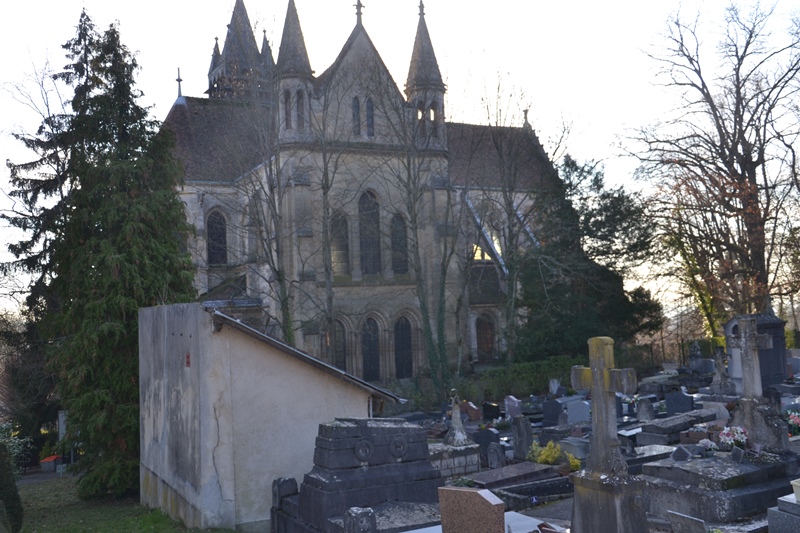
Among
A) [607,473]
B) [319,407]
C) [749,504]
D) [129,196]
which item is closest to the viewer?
[607,473]

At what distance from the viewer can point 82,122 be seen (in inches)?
725

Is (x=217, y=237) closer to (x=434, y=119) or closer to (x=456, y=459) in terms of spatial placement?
(x=434, y=119)

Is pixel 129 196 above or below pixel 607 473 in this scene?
above

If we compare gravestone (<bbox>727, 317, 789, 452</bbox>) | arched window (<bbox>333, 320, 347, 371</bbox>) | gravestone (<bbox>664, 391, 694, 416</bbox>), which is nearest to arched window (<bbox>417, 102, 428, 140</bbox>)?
arched window (<bbox>333, 320, 347, 371</bbox>)

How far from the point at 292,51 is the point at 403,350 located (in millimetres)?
12849

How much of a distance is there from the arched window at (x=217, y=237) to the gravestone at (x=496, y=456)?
2065 cm

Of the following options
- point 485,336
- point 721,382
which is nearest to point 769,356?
point 721,382

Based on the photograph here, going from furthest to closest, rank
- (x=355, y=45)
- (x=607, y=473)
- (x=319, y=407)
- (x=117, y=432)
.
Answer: (x=355, y=45) < (x=117, y=432) < (x=319, y=407) < (x=607, y=473)

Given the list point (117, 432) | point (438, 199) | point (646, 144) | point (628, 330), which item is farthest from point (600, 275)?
point (117, 432)

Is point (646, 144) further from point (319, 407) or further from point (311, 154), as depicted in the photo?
point (319, 407)

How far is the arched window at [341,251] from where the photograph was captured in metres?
29.8

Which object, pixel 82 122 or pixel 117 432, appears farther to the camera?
pixel 82 122

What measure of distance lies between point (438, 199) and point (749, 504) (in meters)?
22.4

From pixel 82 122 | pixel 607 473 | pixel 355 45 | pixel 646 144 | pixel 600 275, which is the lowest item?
pixel 607 473
